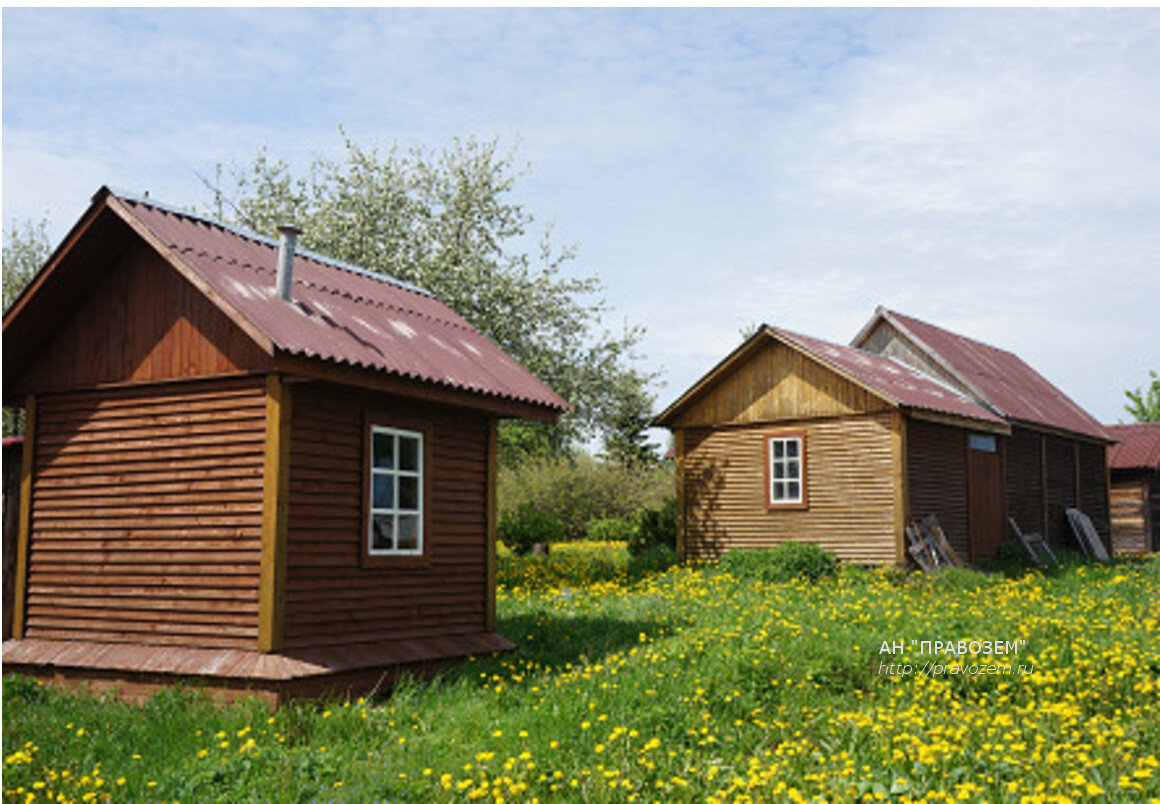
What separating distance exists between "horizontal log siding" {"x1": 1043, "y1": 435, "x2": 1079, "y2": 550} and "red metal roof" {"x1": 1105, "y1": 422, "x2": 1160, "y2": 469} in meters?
6.37

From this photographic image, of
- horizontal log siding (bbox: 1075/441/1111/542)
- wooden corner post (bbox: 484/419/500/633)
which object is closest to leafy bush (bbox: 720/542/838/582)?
wooden corner post (bbox: 484/419/500/633)

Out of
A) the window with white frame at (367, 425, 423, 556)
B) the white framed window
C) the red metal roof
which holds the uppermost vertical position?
the red metal roof

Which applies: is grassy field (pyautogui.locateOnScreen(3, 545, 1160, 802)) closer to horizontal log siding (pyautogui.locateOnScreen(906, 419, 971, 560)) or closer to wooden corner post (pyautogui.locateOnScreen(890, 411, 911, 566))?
wooden corner post (pyautogui.locateOnScreen(890, 411, 911, 566))

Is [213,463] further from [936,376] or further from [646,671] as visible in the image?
[936,376]

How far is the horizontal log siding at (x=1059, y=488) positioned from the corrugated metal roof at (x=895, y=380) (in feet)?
15.2

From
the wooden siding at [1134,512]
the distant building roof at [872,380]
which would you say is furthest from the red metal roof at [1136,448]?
the distant building roof at [872,380]

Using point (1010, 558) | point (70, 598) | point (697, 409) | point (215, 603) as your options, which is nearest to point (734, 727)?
point (215, 603)

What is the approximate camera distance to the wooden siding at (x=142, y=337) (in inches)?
439

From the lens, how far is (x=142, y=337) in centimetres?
1174

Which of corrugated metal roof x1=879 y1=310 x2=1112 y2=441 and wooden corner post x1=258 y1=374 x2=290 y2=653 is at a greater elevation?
corrugated metal roof x1=879 y1=310 x2=1112 y2=441

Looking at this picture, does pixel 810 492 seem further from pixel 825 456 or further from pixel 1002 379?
pixel 1002 379

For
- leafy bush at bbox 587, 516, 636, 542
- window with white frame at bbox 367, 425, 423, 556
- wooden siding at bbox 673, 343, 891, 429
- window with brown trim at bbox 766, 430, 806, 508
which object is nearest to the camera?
window with white frame at bbox 367, 425, 423, 556

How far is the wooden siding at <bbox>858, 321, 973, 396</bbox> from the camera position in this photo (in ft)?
86.1

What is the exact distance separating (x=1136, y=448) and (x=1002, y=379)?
1064cm
